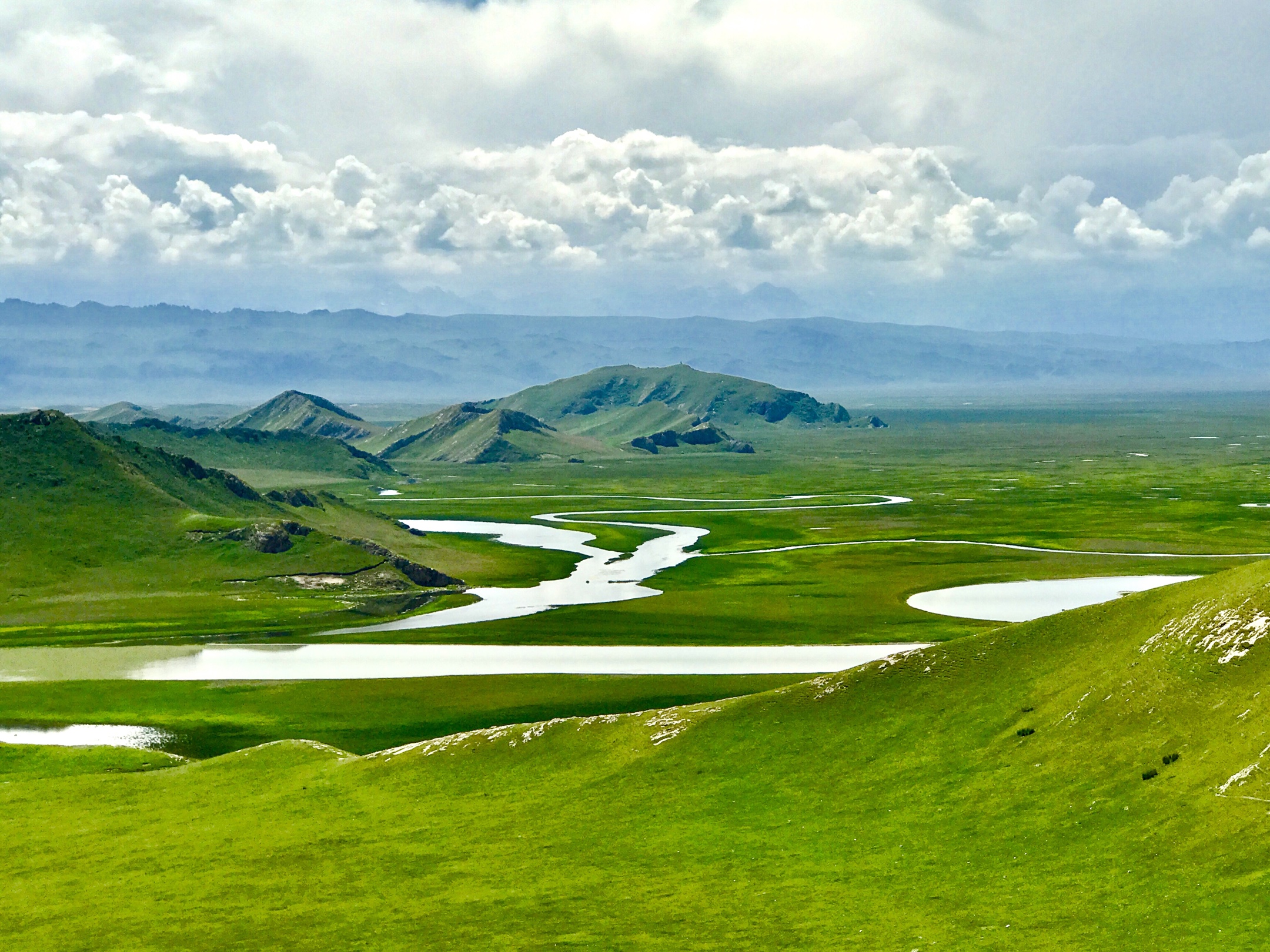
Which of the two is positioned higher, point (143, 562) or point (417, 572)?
point (143, 562)

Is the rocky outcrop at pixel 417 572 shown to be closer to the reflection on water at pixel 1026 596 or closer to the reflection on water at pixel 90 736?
the reflection on water at pixel 1026 596

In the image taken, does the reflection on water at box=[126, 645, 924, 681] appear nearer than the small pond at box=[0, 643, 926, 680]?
Yes

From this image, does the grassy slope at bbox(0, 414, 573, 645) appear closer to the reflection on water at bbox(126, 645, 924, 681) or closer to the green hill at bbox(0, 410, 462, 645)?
the green hill at bbox(0, 410, 462, 645)

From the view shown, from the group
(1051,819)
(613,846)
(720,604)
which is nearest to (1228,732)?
(1051,819)

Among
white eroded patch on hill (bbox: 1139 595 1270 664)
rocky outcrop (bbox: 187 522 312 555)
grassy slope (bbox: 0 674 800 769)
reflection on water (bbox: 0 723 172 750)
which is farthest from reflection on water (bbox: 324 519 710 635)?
white eroded patch on hill (bbox: 1139 595 1270 664)

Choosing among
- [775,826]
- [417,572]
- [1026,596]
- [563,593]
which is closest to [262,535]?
[417,572]

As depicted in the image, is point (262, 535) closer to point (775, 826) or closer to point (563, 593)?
point (563, 593)

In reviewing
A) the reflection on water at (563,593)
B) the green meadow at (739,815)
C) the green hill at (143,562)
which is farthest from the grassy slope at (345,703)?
the reflection on water at (563,593)
